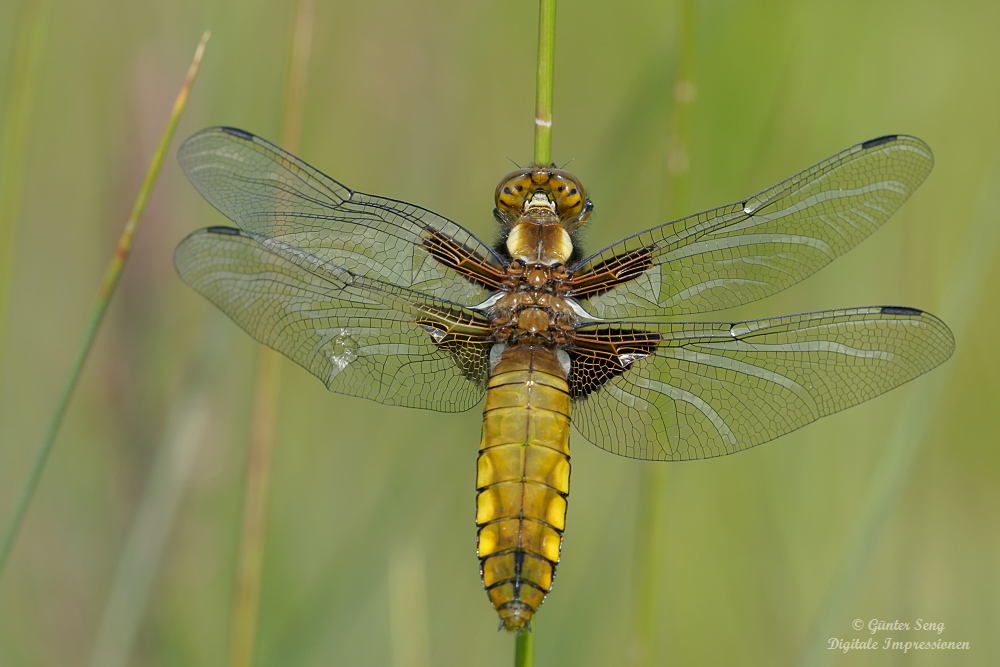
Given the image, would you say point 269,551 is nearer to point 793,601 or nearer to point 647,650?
point 647,650

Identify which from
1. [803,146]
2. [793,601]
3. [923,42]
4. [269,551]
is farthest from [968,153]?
[269,551]

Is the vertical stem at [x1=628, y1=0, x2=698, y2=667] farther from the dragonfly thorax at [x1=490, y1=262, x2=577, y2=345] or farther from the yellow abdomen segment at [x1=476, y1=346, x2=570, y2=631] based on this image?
the dragonfly thorax at [x1=490, y1=262, x2=577, y2=345]

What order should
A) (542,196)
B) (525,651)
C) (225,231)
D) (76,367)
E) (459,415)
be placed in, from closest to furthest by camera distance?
(525,651) → (76,367) → (225,231) → (542,196) → (459,415)

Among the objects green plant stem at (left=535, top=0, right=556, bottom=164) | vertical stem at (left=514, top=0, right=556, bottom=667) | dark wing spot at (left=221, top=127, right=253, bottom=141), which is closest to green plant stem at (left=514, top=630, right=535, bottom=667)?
vertical stem at (left=514, top=0, right=556, bottom=667)

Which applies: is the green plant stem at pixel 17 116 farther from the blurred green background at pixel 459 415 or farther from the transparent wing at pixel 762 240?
the transparent wing at pixel 762 240

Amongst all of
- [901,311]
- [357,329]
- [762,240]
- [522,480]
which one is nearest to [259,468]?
[357,329]

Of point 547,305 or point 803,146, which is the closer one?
point 547,305

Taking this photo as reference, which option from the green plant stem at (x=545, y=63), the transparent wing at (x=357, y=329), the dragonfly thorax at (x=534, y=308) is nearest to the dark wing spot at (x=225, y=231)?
the transparent wing at (x=357, y=329)

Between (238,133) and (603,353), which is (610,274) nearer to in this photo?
(603,353)
